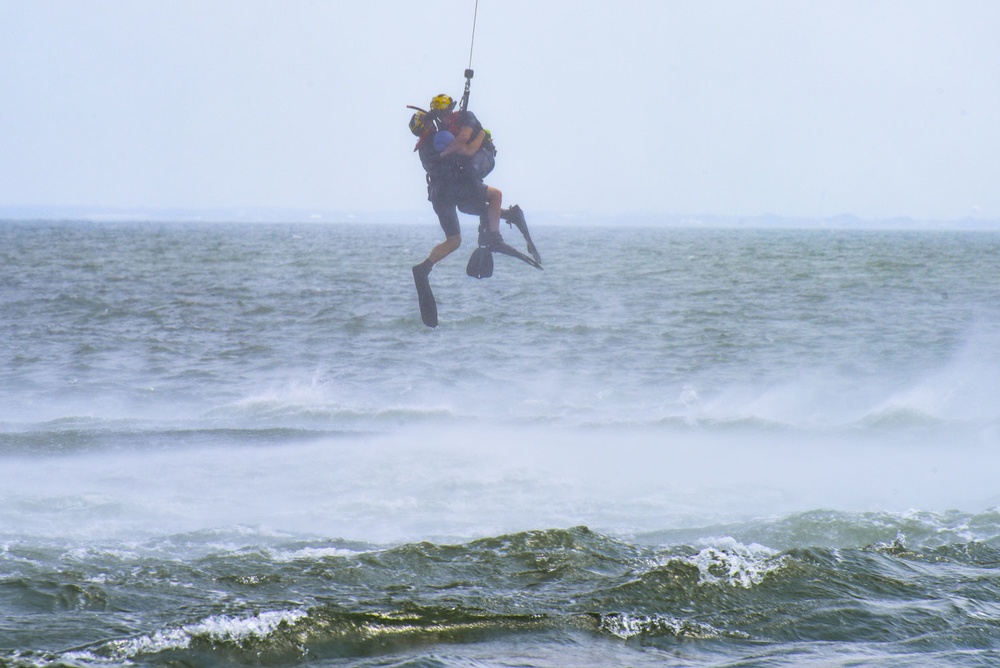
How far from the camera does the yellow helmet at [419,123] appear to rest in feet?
28.7

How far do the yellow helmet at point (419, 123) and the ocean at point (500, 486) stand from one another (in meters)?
3.39

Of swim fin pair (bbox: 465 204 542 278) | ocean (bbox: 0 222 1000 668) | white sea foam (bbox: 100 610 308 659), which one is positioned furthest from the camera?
swim fin pair (bbox: 465 204 542 278)

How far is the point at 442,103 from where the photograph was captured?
872 centimetres

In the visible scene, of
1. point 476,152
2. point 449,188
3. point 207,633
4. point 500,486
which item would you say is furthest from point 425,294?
point 207,633

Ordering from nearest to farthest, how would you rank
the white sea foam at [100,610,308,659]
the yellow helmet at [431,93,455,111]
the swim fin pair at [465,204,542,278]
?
1. the white sea foam at [100,610,308,659]
2. the yellow helmet at [431,93,455,111]
3. the swim fin pair at [465,204,542,278]

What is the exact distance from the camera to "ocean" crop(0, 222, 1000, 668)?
6.68m

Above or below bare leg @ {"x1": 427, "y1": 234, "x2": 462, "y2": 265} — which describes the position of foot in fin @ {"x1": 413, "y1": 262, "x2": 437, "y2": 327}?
below

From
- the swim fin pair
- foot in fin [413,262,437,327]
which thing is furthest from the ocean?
the swim fin pair

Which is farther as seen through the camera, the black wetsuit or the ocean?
the black wetsuit

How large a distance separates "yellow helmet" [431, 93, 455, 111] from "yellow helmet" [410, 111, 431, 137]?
4.1 inches

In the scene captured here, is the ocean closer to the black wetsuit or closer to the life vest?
the black wetsuit

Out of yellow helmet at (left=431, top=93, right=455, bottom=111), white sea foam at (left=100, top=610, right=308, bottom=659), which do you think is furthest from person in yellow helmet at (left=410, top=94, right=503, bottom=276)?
white sea foam at (left=100, top=610, right=308, bottom=659)

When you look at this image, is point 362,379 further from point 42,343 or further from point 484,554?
point 484,554

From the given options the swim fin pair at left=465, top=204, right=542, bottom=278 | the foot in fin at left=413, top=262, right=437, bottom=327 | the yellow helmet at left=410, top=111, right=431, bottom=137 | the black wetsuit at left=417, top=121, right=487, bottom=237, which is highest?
the yellow helmet at left=410, top=111, right=431, bottom=137
